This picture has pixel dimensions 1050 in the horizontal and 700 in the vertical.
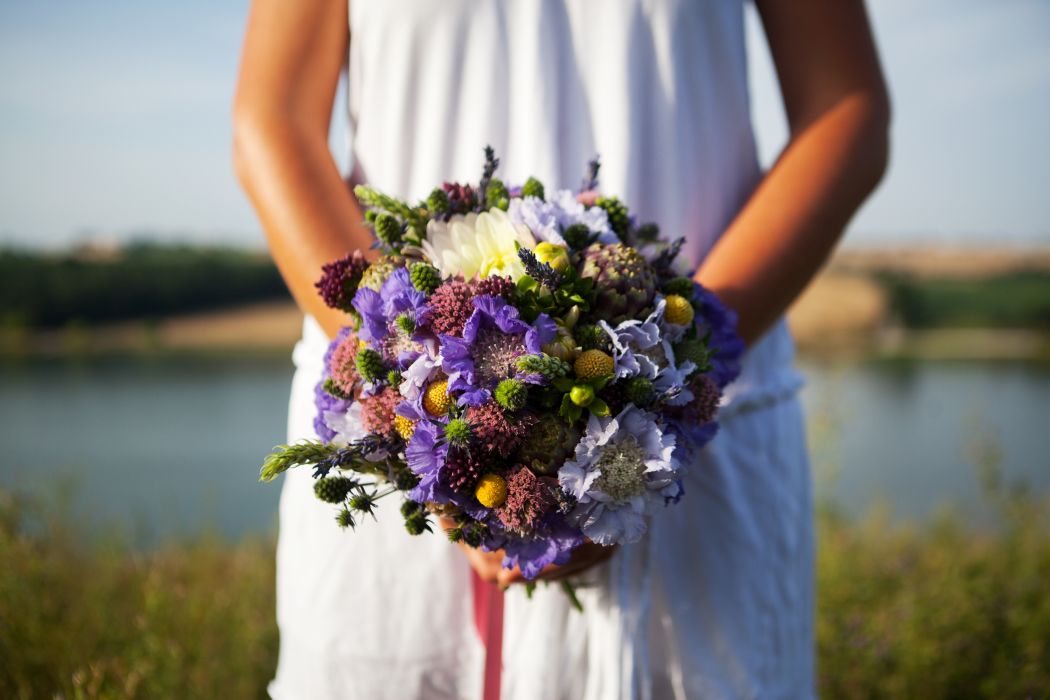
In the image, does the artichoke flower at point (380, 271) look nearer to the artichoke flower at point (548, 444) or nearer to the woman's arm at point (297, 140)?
the woman's arm at point (297, 140)

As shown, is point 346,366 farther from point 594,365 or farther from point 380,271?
point 594,365

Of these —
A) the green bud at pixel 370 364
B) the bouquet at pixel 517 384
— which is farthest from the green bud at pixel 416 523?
the green bud at pixel 370 364

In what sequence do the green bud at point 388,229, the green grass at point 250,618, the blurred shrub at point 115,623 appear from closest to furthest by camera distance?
the green bud at point 388,229
the blurred shrub at point 115,623
the green grass at point 250,618

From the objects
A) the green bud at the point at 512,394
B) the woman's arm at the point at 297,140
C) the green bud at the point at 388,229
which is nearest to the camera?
the green bud at the point at 512,394

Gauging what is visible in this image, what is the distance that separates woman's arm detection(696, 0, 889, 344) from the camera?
1.38m

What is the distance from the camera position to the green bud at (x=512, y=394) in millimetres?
992

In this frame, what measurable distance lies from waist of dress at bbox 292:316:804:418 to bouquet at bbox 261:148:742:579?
279 millimetres

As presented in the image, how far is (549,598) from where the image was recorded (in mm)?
1402

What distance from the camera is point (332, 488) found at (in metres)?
1.16

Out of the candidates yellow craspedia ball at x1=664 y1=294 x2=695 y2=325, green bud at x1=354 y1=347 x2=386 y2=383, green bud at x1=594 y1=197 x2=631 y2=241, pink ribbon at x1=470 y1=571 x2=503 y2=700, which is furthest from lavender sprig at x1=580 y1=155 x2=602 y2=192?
pink ribbon at x1=470 y1=571 x2=503 y2=700

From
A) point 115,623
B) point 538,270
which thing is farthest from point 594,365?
point 115,623

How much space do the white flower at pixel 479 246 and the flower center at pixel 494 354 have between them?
11 cm

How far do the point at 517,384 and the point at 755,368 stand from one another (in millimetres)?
693

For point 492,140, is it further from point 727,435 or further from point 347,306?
point 727,435
